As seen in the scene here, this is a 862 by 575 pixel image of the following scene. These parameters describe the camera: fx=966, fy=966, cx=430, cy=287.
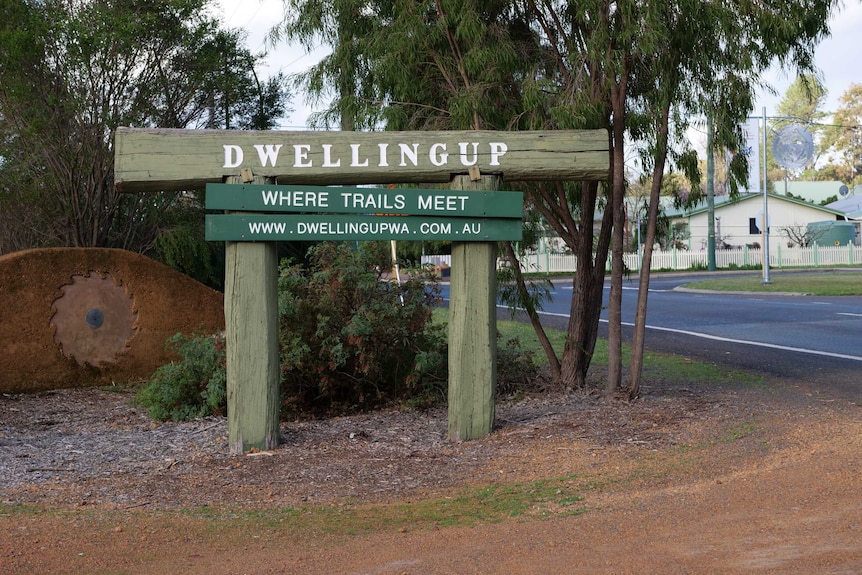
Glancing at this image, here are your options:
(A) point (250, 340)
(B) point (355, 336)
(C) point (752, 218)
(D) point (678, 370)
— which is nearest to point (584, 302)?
(B) point (355, 336)

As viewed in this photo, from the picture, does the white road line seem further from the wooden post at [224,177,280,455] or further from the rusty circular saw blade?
the rusty circular saw blade

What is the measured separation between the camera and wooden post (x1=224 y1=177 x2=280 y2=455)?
25.2ft

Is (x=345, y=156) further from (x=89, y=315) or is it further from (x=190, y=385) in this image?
(x=89, y=315)

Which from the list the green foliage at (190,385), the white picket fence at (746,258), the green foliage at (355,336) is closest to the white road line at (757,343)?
the green foliage at (355,336)

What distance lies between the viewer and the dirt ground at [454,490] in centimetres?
483

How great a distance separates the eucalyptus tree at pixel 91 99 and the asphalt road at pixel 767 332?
7.51 meters

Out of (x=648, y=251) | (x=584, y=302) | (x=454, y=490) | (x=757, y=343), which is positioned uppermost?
(x=648, y=251)

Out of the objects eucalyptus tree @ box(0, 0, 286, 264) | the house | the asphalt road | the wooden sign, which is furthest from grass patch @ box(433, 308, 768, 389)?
the house

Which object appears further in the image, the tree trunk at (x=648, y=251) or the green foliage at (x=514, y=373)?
the green foliage at (x=514, y=373)

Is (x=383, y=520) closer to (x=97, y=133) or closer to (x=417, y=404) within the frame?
(x=417, y=404)

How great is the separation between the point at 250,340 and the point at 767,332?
10.8 m

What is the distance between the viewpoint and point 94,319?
36.6 ft

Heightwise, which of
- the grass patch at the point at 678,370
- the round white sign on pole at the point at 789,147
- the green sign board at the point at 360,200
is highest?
the round white sign on pole at the point at 789,147

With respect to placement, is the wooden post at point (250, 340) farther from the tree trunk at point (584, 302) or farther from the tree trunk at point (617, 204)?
the tree trunk at point (584, 302)
